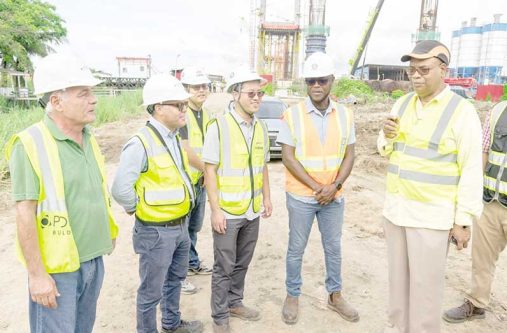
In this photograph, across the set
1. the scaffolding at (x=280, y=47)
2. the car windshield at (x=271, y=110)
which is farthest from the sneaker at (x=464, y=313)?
the scaffolding at (x=280, y=47)

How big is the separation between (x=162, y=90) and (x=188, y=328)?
1908mm

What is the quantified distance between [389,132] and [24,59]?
81.7 feet

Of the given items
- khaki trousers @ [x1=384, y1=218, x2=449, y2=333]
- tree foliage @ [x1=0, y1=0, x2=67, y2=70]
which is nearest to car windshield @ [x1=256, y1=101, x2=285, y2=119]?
khaki trousers @ [x1=384, y1=218, x2=449, y2=333]

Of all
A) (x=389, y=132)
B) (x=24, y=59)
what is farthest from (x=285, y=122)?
(x=24, y=59)

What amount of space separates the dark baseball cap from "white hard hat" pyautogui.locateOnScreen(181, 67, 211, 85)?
205 centimetres

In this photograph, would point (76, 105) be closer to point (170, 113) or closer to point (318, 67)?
point (170, 113)

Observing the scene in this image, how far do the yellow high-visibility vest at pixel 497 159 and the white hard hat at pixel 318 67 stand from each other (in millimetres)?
1361

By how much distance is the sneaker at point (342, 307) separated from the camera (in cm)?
333

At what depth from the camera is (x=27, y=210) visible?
1.80 metres

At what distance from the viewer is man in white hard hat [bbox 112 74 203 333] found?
8.33 ft

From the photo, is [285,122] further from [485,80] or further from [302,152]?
[485,80]

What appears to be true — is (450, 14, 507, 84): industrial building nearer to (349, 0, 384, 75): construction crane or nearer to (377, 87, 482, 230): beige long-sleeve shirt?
(349, 0, 384, 75): construction crane

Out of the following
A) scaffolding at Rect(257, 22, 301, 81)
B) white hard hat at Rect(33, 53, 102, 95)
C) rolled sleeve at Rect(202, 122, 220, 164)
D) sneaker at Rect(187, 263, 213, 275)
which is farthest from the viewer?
scaffolding at Rect(257, 22, 301, 81)

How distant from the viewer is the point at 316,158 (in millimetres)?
3148
